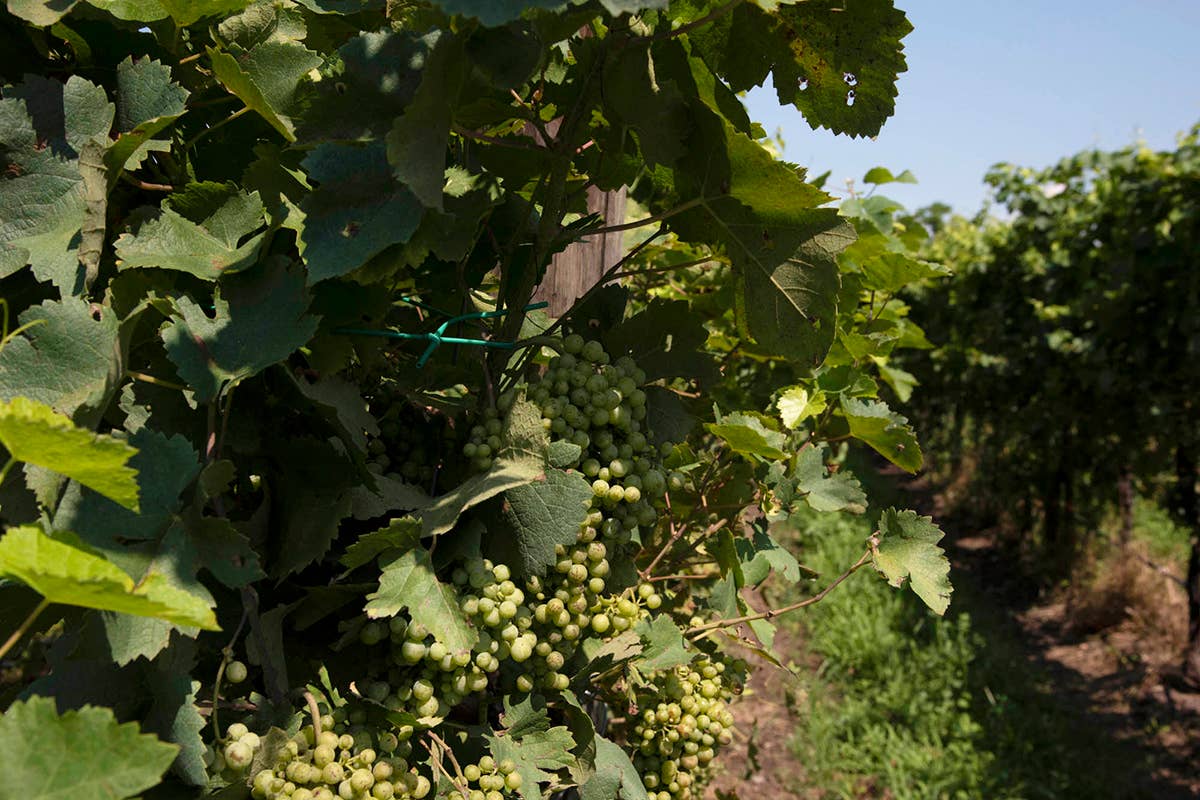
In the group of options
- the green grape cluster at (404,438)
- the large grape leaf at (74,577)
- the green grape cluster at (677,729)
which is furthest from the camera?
the green grape cluster at (677,729)

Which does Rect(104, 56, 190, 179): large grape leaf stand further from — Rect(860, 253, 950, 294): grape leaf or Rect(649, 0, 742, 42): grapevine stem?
Rect(860, 253, 950, 294): grape leaf

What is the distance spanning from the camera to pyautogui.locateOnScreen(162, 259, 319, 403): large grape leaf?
95 cm

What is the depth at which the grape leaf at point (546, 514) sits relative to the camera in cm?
108

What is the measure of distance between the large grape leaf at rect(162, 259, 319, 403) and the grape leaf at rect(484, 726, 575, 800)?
0.60m

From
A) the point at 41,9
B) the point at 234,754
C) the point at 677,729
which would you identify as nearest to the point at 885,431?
the point at 677,729

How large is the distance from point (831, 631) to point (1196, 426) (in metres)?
2.95

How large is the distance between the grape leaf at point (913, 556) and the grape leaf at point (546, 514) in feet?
2.10

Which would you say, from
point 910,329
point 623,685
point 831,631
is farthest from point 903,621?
point 623,685

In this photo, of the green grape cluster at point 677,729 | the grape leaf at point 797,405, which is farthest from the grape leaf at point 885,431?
the green grape cluster at point 677,729

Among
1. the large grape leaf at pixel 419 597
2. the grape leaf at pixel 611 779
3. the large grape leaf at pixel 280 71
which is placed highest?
the large grape leaf at pixel 280 71

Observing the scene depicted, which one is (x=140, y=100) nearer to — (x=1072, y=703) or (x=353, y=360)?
(x=353, y=360)

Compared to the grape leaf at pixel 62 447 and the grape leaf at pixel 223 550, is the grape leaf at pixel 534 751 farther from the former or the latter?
the grape leaf at pixel 62 447

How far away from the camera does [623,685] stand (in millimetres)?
1584

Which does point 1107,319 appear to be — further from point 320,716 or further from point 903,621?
point 320,716
